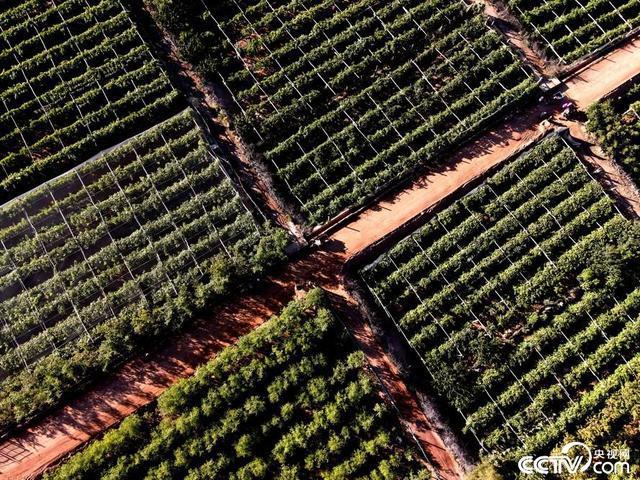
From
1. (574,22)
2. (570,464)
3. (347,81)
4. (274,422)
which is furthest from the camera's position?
(574,22)

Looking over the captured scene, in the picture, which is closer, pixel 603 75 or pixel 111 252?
pixel 111 252

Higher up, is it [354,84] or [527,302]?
[354,84]

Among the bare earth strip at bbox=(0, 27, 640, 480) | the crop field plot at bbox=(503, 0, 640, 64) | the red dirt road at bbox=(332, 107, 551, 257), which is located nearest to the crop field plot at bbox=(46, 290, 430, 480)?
the bare earth strip at bbox=(0, 27, 640, 480)

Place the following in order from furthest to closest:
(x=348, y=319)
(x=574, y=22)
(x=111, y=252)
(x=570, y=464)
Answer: (x=574, y=22) → (x=111, y=252) → (x=348, y=319) → (x=570, y=464)

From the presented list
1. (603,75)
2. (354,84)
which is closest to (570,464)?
(603,75)

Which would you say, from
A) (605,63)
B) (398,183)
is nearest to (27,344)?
(398,183)

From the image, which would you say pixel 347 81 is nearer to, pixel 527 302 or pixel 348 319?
pixel 348 319

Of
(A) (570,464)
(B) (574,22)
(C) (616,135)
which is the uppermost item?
(B) (574,22)
